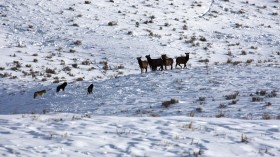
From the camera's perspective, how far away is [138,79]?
17.8 meters

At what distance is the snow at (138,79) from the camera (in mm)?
8000

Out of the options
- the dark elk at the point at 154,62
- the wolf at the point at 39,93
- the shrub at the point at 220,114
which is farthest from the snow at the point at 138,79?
the dark elk at the point at 154,62

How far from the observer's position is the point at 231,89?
1512 centimetres

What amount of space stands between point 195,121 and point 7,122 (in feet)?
15.0

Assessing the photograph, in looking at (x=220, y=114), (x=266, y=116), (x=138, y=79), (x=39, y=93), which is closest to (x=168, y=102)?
(x=220, y=114)

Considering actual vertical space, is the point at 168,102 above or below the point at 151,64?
below

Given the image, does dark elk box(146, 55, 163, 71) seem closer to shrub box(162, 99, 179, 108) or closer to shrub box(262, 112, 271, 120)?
shrub box(162, 99, 179, 108)

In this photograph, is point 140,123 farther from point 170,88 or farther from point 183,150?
point 170,88

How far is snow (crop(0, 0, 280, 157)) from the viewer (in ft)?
26.2

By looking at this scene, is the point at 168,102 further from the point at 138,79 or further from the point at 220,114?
the point at 138,79

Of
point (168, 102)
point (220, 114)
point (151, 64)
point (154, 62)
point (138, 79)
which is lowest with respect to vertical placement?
point (220, 114)

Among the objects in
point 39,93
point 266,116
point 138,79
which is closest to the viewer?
point 266,116

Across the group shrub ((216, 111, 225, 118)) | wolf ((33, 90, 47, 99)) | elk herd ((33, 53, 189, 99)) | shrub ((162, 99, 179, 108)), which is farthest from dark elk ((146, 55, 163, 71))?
shrub ((216, 111, 225, 118))

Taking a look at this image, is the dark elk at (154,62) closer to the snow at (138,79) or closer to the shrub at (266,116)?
the snow at (138,79)
